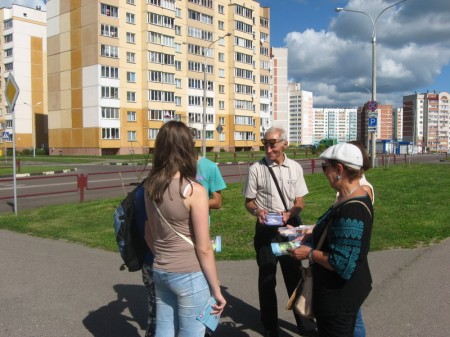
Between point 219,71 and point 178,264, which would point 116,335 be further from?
point 219,71

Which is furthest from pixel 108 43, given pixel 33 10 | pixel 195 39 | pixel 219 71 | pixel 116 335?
pixel 116 335

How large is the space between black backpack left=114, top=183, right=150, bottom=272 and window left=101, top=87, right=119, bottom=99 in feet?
180

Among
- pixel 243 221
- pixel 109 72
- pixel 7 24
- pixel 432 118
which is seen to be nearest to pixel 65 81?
pixel 109 72

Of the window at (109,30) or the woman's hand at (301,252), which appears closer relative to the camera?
the woman's hand at (301,252)

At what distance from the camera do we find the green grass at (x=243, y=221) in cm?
741

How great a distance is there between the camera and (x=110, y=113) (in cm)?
5597

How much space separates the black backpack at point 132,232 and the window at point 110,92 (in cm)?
5484

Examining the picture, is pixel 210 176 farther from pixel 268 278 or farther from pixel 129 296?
pixel 129 296

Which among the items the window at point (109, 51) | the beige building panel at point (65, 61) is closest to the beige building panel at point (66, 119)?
the beige building panel at point (65, 61)

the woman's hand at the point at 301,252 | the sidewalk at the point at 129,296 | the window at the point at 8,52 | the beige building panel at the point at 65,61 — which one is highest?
the window at the point at 8,52

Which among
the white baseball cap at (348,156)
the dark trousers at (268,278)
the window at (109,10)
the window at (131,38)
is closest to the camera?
the white baseball cap at (348,156)

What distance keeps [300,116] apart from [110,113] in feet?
327

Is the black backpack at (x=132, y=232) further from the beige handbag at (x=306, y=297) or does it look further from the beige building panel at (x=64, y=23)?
the beige building panel at (x=64, y=23)

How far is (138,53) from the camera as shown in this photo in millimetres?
59250
